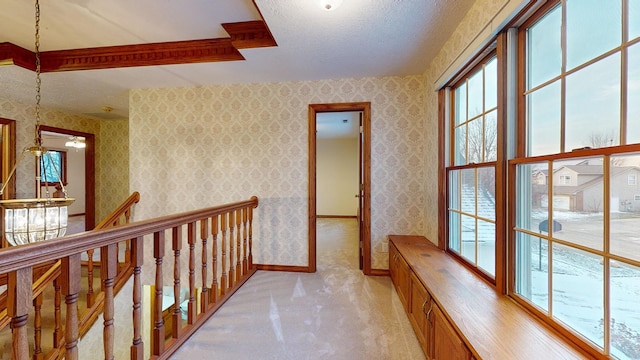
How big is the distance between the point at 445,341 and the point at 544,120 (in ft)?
3.79

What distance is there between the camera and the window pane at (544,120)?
3.93 feet

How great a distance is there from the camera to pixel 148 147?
340 centimetres

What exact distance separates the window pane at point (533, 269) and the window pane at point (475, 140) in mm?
659

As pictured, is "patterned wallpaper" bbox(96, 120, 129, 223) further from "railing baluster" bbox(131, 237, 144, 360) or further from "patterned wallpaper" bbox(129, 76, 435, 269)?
"railing baluster" bbox(131, 237, 144, 360)

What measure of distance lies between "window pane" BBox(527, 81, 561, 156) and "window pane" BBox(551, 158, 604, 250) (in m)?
0.12

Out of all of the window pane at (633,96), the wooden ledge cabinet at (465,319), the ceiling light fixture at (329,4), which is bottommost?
the wooden ledge cabinet at (465,319)

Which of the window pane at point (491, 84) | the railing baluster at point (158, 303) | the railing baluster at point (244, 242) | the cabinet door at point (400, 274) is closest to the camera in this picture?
the railing baluster at point (158, 303)

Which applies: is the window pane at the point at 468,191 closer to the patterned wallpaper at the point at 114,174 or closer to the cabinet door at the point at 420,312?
the cabinet door at the point at 420,312

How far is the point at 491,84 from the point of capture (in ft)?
5.64

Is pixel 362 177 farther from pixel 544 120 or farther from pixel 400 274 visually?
pixel 544 120

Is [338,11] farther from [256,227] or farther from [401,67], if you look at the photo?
[256,227]

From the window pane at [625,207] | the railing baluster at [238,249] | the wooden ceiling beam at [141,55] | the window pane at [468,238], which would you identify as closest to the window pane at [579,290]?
the window pane at [625,207]

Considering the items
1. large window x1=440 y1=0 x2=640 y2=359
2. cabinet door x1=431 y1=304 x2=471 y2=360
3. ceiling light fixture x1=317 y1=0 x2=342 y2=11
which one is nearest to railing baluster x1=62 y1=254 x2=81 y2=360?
cabinet door x1=431 y1=304 x2=471 y2=360

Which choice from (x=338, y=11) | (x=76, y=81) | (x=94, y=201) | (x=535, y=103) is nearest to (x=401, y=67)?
(x=338, y=11)
